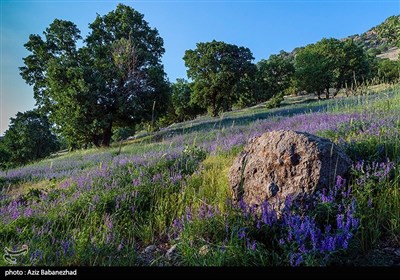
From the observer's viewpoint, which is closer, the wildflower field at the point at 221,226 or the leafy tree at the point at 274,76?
the wildflower field at the point at 221,226

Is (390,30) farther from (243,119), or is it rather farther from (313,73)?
(313,73)

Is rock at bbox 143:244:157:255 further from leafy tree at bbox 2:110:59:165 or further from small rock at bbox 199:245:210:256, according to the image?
leafy tree at bbox 2:110:59:165

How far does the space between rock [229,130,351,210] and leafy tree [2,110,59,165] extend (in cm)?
4274

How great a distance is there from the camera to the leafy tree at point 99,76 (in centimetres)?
2095

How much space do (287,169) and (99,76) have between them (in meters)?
21.2

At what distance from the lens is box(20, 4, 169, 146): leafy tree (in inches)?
825

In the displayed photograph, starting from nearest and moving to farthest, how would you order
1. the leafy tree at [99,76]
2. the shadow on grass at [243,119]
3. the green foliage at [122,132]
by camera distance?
the shadow on grass at [243,119] → the leafy tree at [99,76] → the green foliage at [122,132]

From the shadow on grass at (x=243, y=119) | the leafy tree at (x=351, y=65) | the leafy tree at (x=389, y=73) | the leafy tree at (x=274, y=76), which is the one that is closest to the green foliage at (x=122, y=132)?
the shadow on grass at (x=243, y=119)

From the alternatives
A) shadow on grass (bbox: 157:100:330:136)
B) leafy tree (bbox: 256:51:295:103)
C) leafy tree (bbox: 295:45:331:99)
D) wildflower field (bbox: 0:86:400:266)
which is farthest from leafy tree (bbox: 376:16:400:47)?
leafy tree (bbox: 256:51:295:103)

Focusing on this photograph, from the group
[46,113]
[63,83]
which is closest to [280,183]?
[63,83]

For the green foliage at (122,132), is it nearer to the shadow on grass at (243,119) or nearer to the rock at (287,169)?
the shadow on grass at (243,119)

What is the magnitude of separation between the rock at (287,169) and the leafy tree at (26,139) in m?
42.7

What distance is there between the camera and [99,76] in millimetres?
21234

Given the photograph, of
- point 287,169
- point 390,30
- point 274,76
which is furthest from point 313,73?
point 287,169
